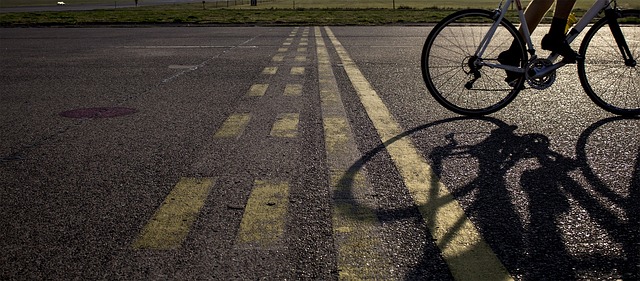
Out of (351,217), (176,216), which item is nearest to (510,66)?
(351,217)

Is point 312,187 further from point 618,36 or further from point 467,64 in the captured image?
point 618,36

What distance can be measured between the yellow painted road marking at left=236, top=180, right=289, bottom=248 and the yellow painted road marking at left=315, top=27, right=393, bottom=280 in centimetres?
21

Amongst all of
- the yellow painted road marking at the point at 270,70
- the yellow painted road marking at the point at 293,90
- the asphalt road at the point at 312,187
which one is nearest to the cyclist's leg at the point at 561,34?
the asphalt road at the point at 312,187

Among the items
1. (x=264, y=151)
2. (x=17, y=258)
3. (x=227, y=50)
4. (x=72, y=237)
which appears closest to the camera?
(x=17, y=258)

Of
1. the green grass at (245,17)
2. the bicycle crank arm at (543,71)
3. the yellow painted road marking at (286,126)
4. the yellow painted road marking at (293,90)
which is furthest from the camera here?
the green grass at (245,17)

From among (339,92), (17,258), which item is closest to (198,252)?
(17,258)

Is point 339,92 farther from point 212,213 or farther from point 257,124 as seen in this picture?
point 212,213

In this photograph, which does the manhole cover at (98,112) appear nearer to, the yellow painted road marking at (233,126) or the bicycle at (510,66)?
the yellow painted road marking at (233,126)

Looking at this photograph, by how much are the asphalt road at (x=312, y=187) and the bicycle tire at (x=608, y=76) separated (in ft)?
0.47

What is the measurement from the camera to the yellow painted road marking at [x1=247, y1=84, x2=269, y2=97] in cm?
562

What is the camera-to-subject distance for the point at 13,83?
665 cm

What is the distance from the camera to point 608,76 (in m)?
4.88

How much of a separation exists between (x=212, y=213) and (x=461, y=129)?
2186mm

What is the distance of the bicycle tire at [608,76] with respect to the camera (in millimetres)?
4484
